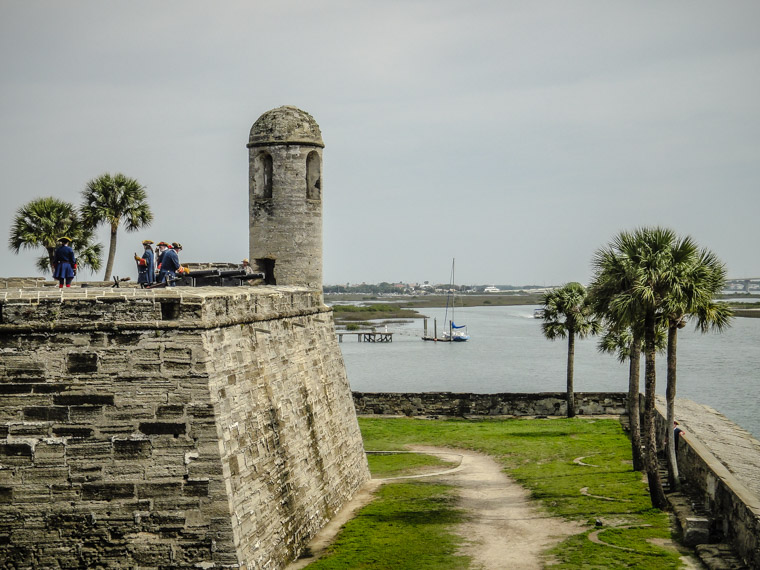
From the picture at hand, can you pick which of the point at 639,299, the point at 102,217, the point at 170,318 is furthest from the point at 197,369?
the point at 102,217

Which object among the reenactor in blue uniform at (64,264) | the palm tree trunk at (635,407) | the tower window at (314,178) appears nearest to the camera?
the reenactor in blue uniform at (64,264)

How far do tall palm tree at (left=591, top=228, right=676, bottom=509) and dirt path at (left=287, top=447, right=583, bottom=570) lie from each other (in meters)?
2.03

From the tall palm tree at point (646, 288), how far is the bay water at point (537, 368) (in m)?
17.9

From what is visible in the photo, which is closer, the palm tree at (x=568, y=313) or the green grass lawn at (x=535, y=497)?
the green grass lawn at (x=535, y=497)

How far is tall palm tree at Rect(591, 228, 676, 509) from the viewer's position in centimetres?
1603

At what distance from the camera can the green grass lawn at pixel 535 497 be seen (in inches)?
547

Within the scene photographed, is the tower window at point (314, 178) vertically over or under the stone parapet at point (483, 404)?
over

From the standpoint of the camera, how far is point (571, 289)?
3244cm

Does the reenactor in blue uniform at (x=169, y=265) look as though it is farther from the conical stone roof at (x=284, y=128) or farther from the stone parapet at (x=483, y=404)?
the stone parapet at (x=483, y=404)

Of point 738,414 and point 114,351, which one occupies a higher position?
point 114,351

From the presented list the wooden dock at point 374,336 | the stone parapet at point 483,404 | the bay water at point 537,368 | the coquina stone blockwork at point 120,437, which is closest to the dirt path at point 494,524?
the coquina stone blockwork at point 120,437

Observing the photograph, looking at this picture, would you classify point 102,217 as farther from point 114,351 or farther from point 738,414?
point 738,414

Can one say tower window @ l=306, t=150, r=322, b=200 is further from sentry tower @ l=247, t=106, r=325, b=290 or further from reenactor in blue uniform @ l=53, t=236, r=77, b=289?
reenactor in blue uniform @ l=53, t=236, r=77, b=289

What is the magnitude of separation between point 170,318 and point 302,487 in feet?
15.0
